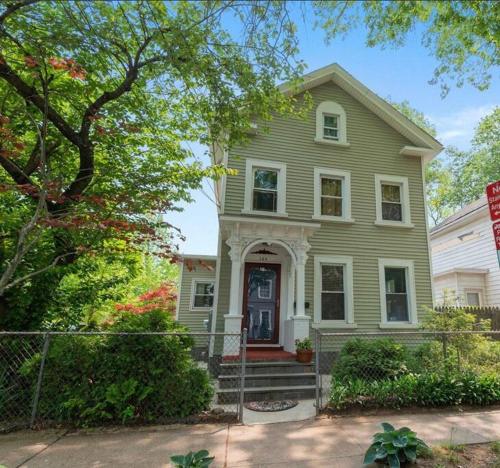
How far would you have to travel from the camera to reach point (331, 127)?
32.9 ft

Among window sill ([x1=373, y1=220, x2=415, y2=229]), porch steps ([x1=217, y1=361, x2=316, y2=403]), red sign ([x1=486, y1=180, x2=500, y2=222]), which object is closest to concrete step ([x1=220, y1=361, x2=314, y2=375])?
porch steps ([x1=217, y1=361, x2=316, y2=403])

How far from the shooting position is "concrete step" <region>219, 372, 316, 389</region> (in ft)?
19.6

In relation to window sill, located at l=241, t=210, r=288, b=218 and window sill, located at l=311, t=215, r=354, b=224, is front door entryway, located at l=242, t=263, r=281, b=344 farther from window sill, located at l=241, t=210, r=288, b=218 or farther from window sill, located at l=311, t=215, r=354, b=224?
window sill, located at l=311, t=215, r=354, b=224

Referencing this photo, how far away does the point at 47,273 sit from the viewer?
5438mm

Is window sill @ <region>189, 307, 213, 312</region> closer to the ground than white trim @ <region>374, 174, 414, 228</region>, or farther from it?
closer to the ground

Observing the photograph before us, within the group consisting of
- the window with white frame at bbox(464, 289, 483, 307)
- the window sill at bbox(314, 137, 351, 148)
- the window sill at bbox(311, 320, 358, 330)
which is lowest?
the window sill at bbox(311, 320, 358, 330)

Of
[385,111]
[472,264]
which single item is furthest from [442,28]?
[472,264]

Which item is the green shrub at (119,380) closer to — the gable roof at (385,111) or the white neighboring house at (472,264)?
the gable roof at (385,111)

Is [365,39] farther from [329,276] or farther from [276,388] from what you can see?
[276,388]

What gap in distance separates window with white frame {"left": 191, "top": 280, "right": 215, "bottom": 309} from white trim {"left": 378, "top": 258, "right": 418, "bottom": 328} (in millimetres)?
6384

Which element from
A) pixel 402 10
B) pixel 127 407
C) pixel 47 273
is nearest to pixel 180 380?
pixel 127 407

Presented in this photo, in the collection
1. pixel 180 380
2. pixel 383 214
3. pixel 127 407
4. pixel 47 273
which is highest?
pixel 383 214

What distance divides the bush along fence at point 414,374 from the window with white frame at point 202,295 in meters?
6.32

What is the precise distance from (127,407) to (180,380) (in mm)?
806
